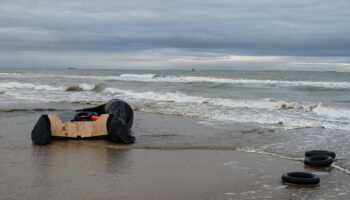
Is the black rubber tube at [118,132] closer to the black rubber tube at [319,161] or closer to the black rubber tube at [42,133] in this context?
the black rubber tube at [42,133]

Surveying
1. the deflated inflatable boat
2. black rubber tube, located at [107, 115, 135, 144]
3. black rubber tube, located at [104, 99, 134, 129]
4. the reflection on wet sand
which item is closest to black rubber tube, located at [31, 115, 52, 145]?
the deflated inflatable boat

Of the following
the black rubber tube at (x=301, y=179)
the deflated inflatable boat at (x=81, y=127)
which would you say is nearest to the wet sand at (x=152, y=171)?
the black rubber tube at (x=301, y=179)

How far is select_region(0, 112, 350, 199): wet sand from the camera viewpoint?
6887 millimetres

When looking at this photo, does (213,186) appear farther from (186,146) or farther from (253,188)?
(186,146)

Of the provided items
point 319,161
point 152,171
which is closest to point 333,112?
point 319,161

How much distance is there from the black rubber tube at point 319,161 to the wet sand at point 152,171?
0.13 meters

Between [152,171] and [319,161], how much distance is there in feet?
10.2

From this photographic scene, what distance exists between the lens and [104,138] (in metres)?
11.5

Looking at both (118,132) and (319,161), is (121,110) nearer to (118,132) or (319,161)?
(118,132)

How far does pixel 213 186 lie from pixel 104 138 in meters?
4.84

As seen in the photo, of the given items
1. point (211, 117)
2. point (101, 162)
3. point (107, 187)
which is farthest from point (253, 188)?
point (211, 117)

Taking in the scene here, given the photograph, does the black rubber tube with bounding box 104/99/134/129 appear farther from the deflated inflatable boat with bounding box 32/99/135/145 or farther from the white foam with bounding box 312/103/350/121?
the white foam with bounding box 312/103/350/121

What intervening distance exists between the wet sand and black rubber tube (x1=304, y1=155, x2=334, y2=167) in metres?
0.13

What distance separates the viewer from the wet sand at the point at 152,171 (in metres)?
6.89
